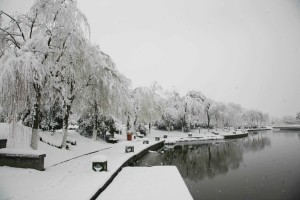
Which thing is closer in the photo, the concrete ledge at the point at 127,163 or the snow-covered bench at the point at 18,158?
the concrete ledge at the point at 127,163

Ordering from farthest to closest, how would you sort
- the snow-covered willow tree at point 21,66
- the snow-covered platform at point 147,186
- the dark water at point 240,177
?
the dark water at point 240,177 < the snow-covered willow tree at point 21,66 < the snow-covered platform at point 147,186

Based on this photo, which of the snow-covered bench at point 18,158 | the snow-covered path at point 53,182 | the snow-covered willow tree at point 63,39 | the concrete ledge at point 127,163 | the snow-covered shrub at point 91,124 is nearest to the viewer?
the snow-covered path at point 53,182

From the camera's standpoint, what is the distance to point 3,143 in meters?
12.3

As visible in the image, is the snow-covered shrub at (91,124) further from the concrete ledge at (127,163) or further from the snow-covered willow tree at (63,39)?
the snow-covered willow tree at (63,39)

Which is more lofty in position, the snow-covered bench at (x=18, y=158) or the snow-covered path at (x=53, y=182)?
the snow-covered bench at (x=18, y=158)

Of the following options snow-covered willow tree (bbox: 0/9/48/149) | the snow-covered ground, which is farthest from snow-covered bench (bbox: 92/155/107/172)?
snow-covered willow tree (bbox: 0/9/48/149)

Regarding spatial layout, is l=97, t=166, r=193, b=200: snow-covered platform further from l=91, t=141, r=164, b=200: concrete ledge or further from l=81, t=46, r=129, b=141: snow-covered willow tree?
l=81, t=46, r=129, b=141: snow-covered willow tree

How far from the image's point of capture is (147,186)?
9359 millimetres

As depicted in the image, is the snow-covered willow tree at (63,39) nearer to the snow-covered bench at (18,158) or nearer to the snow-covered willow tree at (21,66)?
the snow-covered willow tree at (21,66)

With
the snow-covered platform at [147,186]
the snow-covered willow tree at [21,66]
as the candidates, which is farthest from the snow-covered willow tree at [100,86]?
the snow-covered platform at [147,186]

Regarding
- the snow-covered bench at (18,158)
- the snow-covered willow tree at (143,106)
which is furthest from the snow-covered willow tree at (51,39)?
the snow-covered willow tree at (143,106)

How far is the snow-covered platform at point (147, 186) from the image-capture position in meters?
8.12

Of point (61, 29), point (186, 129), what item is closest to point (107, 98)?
point (61, 29)

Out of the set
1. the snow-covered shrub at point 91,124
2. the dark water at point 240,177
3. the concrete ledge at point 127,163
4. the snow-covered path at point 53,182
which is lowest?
the dark water at point 240,177
